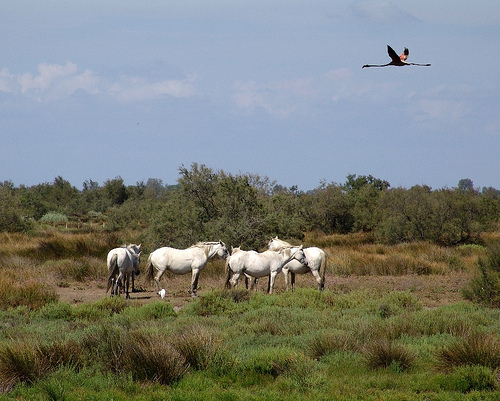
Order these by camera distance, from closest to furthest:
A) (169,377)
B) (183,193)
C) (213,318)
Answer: (169,377) → (213,318) → (183,193)

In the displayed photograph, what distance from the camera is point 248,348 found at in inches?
402

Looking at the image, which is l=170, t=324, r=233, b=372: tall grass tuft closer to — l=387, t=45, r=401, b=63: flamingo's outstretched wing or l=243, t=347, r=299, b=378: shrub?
l=243, t=347, r=299, b=378: shrub

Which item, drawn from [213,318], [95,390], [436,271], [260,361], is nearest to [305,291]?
[213,318]

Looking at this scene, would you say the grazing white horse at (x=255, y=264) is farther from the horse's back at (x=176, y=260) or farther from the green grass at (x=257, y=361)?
the green grass at (x=257, y=361)

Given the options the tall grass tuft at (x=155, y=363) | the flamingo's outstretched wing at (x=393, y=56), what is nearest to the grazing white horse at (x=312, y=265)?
the tall grass tuft at (x=155, y=363)

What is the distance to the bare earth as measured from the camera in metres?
16.8

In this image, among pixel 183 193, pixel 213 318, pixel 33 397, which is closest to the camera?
pixel 33 397

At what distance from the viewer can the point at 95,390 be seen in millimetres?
8398

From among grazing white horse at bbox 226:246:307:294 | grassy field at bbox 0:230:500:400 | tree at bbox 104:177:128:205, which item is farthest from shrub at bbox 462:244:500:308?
tree at bbox 104:177:128:205

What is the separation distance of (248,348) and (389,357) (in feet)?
7.70

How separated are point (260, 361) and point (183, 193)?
1657 centimetres

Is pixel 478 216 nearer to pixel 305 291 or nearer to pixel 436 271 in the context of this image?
pixel 436 271

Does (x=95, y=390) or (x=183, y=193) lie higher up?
(x=183, y=193)

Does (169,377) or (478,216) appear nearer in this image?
(169,377)
